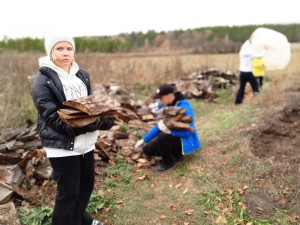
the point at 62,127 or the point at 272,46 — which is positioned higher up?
the point at 272,46

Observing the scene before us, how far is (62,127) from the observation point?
97.6 inches

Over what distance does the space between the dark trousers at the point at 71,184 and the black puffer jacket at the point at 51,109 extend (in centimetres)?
16

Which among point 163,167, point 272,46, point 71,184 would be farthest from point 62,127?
point 272,46

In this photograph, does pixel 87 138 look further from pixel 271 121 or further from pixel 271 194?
pixel 271 121

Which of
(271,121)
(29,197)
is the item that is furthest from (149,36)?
(29,197)

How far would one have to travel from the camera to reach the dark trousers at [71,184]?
262 centimetres

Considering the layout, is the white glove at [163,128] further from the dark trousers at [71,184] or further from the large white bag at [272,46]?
the large white bag at [272,46]

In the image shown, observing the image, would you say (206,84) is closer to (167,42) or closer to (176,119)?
(176,119)

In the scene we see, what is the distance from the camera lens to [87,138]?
270 cm

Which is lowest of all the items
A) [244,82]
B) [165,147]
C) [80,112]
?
[165,147]

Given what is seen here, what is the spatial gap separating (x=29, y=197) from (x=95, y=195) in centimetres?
76

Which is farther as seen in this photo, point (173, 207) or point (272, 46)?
point (272, 46)

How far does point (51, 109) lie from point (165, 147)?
91.8 inches

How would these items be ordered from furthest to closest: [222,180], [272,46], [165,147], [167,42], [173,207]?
[167,42] → [272,46] → [165,147] → [222,180] → [173,207]
